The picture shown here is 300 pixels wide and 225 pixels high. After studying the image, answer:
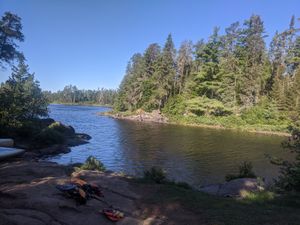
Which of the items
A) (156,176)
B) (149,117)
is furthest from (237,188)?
(149,117)

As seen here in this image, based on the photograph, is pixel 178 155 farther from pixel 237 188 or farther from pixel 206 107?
pixel 206 107

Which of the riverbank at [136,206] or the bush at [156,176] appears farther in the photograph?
the bush at [156,176]

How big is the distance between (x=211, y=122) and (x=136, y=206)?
4810 cm

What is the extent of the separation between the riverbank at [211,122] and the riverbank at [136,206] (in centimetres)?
3748

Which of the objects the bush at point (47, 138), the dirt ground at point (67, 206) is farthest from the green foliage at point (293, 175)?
the bush at point (47, 138)

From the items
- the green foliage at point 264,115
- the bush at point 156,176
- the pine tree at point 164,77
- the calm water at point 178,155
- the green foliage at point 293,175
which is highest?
the pine tree at point 164,77

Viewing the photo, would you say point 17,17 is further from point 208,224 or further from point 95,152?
point 208,224

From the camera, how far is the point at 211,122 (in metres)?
55.8

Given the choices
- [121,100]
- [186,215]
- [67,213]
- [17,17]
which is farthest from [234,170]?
[121,100]

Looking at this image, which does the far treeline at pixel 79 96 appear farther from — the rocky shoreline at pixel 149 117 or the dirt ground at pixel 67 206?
the dirt ground at pixel 67 206

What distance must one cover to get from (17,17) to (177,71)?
2000 inches

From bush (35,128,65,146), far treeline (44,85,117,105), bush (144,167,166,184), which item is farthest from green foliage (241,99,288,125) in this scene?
far treeline (44,85,117,105)

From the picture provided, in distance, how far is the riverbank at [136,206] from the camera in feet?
24.0

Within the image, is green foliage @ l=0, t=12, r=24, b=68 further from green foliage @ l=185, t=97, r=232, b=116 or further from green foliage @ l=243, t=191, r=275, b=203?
green foliage @ l=185, t=97, r=232, b=116
